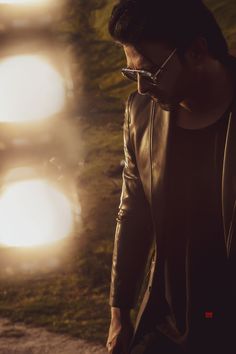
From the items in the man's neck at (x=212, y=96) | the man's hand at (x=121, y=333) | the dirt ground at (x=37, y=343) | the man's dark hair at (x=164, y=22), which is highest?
the man's dark hair at (x=164, y=22)

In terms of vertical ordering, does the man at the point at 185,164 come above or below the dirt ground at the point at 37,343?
above

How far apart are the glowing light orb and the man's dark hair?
5.66 metres

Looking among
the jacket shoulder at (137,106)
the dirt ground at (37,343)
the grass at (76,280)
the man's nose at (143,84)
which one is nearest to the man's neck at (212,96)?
the man's nose at (143,84)

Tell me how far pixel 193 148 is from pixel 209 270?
0.47 metres

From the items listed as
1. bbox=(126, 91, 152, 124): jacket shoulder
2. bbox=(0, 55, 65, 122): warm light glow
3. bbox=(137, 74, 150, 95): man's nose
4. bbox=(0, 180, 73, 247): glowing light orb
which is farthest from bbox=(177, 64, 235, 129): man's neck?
bbox=(0, 55, 65, 122): warm light glow

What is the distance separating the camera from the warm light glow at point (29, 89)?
1270 centimetres

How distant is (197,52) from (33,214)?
6.52m

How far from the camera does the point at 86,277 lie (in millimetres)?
7184

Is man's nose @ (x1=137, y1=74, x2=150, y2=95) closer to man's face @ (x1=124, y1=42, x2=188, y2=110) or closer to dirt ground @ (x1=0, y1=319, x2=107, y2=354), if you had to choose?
man's face @ (x1=124, y1=42, x2=188, y2=110)

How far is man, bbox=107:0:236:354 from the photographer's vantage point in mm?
2744

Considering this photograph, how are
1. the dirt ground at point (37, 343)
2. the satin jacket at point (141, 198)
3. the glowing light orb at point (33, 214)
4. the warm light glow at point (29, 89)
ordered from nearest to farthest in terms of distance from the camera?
1. the satin jacket at point (141, 198)
2. the dirt ground at point (37, 343)
3. the glowing light orb at point (33, 214)
4. the warm light glow at point (29, 89)

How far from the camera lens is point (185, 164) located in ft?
9.41

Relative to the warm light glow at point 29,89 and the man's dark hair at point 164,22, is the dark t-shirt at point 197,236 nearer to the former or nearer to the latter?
the man's dark hair at point 164,22

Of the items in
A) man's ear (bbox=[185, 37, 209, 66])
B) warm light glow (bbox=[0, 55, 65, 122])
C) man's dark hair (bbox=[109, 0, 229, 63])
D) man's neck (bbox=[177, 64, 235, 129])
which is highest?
warm light glow (bbox=[0, 55, 65, 122])
